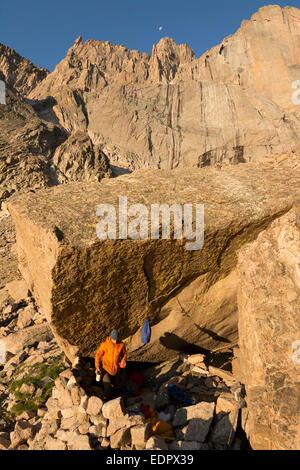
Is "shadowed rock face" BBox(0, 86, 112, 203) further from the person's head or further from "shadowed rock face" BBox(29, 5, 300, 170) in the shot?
the person's head

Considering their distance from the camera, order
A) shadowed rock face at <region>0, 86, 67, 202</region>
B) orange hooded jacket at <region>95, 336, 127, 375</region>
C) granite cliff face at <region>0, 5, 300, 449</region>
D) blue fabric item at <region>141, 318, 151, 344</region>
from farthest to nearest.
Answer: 1. shadowed rock face at <region>0, 86, 67, 202</region>
2. blue fabric item at <region>141, 318, 151, 344</region>
3. orange hooded jacket at <region>95, 336, 127, 375</region>
4. granite cliff face at <region>0, 5, 300, 449</region>

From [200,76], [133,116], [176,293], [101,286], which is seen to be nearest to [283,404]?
[176,293]

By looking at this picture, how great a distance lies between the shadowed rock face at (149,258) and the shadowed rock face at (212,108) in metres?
30.0

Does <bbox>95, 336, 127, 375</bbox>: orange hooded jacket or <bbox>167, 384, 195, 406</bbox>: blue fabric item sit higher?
<bbox>95, 336, 127, 375</bbox>: orange hooded jacket

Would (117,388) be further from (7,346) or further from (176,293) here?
(7,346)

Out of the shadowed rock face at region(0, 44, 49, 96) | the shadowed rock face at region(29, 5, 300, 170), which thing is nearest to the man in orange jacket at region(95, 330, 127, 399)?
the shadowed rock face at region(29, 5, 300, 170)

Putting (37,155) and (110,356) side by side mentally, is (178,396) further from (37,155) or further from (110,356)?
(37,155)

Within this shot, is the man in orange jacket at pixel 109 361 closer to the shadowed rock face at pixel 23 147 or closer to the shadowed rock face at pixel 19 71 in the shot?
the shadowed rock face at pixel 23 147

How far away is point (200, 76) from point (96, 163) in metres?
28.1

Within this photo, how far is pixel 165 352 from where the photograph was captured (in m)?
5.31

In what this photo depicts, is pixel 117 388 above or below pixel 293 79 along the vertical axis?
below

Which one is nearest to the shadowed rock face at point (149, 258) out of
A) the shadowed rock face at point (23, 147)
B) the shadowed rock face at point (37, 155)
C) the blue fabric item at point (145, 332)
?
the blue fabric item at point (145, 332)

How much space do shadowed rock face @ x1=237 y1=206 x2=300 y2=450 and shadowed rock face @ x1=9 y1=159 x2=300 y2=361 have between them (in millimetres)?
807

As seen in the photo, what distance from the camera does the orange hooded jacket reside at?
4.25 m
